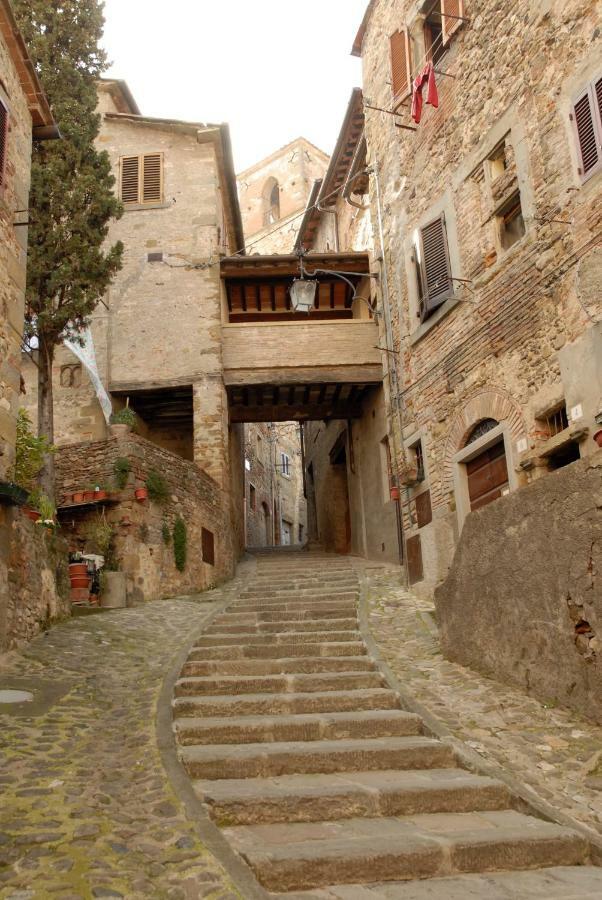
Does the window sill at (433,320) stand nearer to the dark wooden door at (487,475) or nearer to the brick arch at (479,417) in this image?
the brick arch at (479,417)

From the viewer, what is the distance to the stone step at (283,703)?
6.61m

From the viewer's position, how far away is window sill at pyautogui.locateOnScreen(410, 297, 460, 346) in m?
11.3

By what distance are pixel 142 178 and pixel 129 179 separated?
34cm

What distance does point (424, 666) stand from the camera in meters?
7.96

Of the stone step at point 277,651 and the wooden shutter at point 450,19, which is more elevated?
the wooden shutter at point 450,19

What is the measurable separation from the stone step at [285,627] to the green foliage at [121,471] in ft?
11.9

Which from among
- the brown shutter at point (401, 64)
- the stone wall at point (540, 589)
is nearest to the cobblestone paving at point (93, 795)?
the stone wall at point (540, 589)

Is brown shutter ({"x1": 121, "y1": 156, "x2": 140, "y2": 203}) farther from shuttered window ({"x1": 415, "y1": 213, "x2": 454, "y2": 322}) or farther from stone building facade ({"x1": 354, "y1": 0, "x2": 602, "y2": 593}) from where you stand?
shuttered window ({"x1": 415, "y1": 213, "x2": 454, "y2": 322})

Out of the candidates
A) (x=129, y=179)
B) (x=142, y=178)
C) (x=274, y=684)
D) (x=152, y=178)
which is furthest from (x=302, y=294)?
(x=274, y=684)

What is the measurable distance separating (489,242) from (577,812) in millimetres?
7785

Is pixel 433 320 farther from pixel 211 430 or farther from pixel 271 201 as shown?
pixel 271 201

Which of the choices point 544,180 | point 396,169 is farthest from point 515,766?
point 396,169

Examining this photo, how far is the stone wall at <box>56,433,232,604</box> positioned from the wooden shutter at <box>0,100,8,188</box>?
4.92 metres

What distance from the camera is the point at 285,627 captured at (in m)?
9.51
